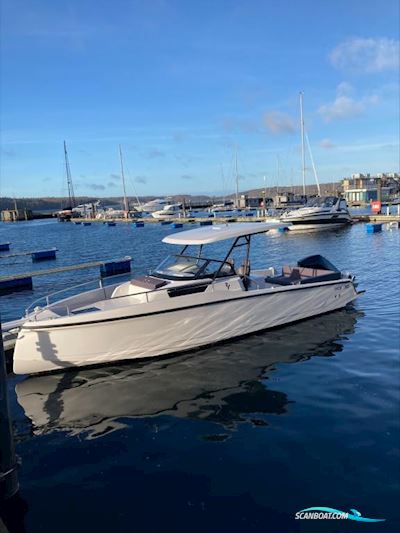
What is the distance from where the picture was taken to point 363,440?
642cm

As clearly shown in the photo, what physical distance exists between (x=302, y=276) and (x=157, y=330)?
590 centimetres

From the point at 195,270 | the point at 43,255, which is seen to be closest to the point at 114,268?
the point at 43,255

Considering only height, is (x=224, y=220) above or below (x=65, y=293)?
above

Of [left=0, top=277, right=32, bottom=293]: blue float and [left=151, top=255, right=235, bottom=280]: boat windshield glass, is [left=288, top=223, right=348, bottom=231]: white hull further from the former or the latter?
[left=151, top=255, right=235, bottom=280]: boat windshield glass

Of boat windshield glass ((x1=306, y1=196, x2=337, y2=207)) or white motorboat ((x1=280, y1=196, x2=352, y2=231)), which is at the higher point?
boat windshield glass ((x1=306, y1=196, x2=337, y2=207))

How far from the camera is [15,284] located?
2272 cm

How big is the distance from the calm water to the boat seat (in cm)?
171

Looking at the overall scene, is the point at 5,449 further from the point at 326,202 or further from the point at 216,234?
the point at 326,202

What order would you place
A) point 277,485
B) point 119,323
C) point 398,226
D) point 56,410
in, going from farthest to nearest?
point 398,226, point 119,323, point 56,410, point 277,485

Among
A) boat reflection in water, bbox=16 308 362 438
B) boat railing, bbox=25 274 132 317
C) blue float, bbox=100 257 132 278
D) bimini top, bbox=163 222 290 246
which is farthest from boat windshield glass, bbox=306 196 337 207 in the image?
boat reflection in water, bbox=16 308 362 438

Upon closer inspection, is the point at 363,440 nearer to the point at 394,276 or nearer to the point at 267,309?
the point at 267,309

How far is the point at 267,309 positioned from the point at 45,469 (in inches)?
279

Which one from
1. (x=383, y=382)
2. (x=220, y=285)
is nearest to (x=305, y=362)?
(x=383, y=382)

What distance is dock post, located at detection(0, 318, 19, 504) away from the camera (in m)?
5.05
